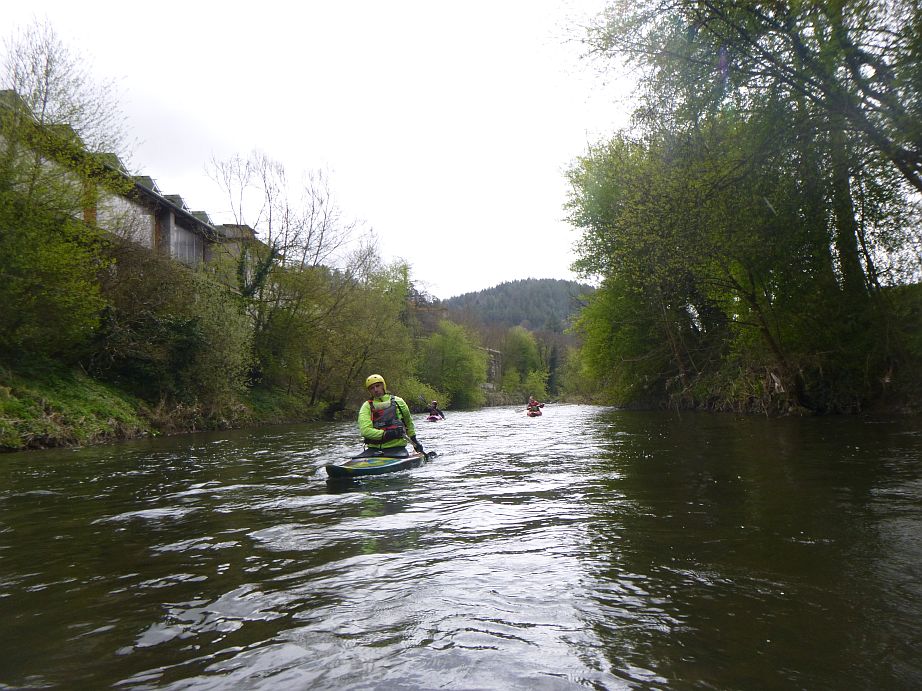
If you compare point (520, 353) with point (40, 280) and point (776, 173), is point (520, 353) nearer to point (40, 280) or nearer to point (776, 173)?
point (40, 280)

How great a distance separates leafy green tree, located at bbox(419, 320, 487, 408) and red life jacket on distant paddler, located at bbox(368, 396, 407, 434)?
3968 centimetres

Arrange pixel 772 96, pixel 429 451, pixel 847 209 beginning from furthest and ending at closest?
pixel 847 209, pixel 429 451, pixel 772 96

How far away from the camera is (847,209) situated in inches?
501

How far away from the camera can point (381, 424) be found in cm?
1024

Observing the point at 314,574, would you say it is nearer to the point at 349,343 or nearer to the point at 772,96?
the point at 772,96

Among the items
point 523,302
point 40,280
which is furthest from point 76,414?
point 523,302

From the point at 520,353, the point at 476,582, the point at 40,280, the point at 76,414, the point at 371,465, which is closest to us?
the point at 476,582

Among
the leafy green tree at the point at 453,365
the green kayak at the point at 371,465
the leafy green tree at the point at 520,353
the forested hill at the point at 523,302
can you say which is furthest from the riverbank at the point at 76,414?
the forested hill at the point at 523,302

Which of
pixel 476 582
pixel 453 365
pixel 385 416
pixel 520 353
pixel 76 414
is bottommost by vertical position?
pixel 476 582

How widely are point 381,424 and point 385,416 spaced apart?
0.14m

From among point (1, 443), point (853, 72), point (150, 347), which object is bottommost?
point (1, 443)

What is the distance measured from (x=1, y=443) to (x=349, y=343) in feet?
60.9

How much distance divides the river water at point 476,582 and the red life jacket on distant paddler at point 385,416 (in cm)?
163

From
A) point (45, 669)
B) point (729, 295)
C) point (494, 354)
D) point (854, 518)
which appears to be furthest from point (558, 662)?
point (494, 354)
